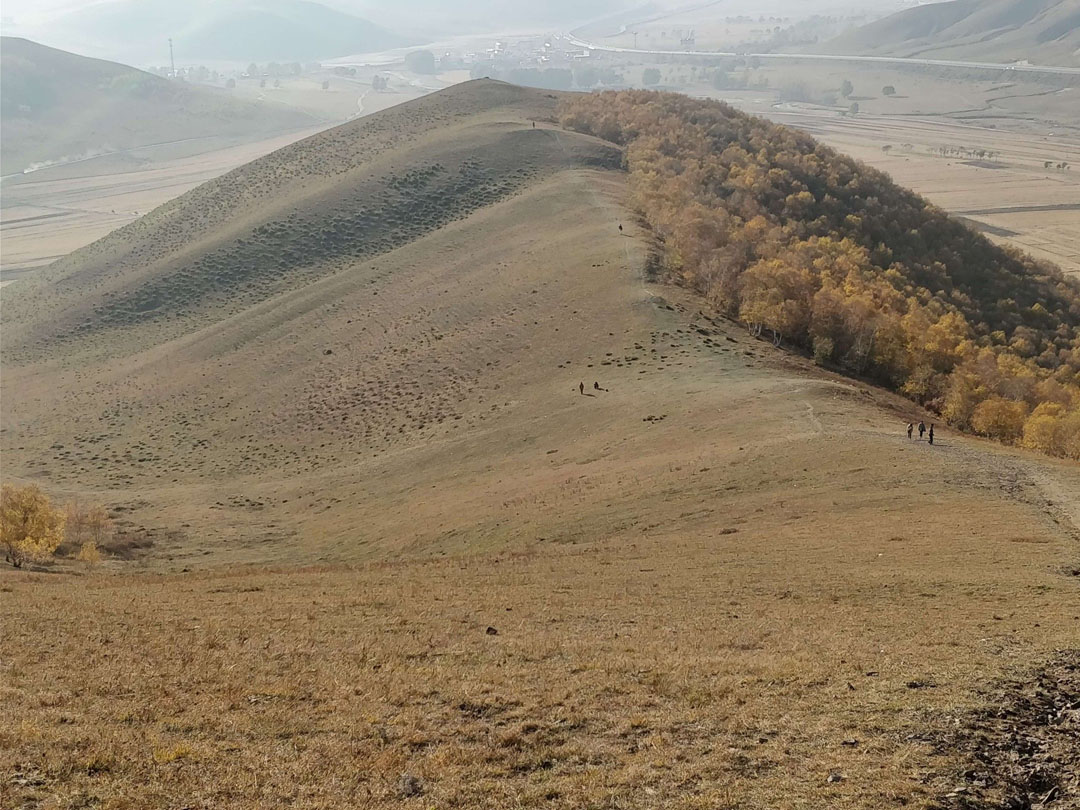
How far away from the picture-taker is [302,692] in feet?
58.7

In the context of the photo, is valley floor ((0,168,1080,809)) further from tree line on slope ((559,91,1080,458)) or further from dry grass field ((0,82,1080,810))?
tree line on slope ((559,91,1080,458))

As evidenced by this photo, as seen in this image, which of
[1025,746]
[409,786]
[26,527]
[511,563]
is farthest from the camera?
[26,527]

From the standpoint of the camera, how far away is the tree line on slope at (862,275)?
5684 centimetres

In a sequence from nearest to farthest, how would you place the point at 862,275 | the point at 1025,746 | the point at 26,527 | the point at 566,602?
the point at 1025,746
the point at 566,602
the point at 26,527
the point at 862,275

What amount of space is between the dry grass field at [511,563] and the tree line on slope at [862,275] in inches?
253

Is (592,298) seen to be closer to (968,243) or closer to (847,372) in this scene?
(847,372)

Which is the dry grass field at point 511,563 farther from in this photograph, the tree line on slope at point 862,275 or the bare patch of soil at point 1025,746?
the tree line on slope at point 862,275

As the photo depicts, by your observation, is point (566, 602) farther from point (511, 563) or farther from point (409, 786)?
point (409, 786)

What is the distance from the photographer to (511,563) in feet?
101

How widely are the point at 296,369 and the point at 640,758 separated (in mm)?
58575

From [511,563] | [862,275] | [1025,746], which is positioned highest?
[862,275]

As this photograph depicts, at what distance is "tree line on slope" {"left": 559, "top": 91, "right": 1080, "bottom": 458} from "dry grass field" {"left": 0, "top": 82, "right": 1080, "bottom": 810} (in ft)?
21.1

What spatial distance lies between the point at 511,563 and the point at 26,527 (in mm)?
24263

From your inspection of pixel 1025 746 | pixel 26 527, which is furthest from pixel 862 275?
pixel 26 527
